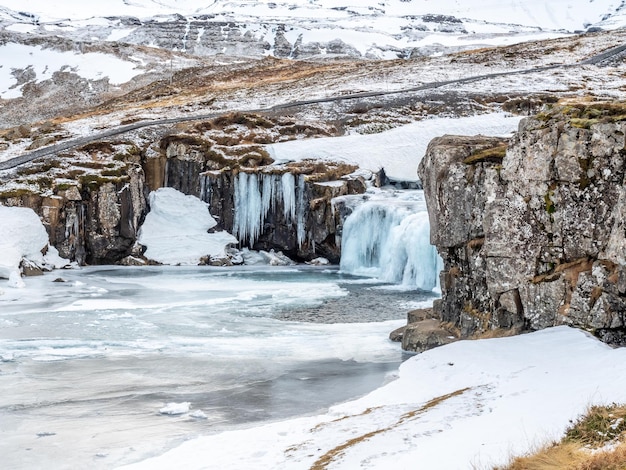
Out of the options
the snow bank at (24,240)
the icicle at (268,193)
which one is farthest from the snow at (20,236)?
the icicle at (268,193)

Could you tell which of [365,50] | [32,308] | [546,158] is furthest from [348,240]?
[365,50]

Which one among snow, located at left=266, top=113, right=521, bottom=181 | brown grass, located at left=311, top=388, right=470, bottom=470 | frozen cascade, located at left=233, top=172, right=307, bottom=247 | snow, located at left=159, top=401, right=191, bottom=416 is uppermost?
snow, located at left=266, top=113, right=521, bottom=181

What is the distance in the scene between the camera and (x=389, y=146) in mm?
52469

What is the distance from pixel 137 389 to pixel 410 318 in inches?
358

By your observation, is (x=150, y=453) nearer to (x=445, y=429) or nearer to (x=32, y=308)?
(x=445, y=429)

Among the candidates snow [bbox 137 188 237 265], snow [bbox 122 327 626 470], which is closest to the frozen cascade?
snow [bbox 137 188 237 265]

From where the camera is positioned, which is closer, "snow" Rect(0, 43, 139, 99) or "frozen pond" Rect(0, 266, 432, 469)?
"frozen pond" Rect(0, 266, 432, 469)

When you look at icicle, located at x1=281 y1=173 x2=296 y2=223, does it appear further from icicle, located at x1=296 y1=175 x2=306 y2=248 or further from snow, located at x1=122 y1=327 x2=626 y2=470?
snow, located at x1=122 y1=327 x2=626 y2=470

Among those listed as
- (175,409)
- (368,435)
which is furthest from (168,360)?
(368,435)

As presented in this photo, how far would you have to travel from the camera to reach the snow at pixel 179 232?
46625mm

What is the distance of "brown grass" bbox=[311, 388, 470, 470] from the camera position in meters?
9.73

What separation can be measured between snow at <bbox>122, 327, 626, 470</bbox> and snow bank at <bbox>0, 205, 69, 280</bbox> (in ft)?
97.3

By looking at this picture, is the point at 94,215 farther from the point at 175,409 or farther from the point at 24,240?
the point at 175,409

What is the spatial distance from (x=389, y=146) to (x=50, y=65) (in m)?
93.1
